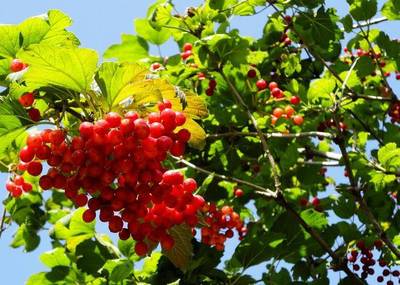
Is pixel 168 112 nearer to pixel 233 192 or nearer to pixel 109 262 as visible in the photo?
pixel 109 262

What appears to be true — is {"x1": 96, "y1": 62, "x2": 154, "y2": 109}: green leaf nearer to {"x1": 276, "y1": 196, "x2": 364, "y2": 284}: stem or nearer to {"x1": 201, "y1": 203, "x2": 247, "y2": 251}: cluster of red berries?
{"x1": 276, "y1": 196, "x2": 364, "y2": 284}: stem

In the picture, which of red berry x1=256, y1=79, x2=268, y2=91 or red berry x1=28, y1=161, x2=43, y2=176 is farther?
red berry x1=256, y1=79, x2=268, y2=91

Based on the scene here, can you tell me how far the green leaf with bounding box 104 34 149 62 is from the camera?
184 inches

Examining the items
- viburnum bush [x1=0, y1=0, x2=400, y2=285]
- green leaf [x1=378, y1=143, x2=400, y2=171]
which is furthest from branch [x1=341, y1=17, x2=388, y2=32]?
green leaf [x1=378, y1=143, x2=400, y2=171]

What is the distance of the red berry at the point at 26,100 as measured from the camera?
212 cm

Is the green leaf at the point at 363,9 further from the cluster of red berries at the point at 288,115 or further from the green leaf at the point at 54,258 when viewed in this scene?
the green leaf at the point at 54,258

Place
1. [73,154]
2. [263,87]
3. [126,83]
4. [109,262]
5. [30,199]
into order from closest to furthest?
[73,154] < [126,83] < [109,262] < [263,87] < [30,199]

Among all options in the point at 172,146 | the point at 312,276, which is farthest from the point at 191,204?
the point at 312,276

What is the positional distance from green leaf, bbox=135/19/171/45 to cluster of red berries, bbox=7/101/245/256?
8.81 feet

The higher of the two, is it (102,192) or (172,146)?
A: (172,146)

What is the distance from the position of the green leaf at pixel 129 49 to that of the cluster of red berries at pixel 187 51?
43 cm

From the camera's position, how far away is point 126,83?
1.95 m

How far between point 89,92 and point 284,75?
10.3 feet

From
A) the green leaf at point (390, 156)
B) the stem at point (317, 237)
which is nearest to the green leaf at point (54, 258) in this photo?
the stem at point (317, 237)
